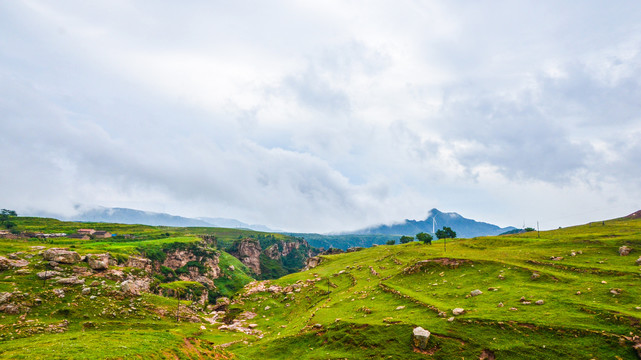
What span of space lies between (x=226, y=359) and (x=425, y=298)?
29.7 m

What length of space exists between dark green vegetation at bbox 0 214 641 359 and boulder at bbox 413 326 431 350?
2.13ft

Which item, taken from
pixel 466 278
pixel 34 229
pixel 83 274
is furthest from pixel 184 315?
pixel 34 229

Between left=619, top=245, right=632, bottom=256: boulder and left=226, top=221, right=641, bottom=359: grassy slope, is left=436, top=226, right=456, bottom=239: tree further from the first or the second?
left=619, top=245, right=632, bottom=256: boulder

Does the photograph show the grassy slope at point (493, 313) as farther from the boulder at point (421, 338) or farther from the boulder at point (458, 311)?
the boulder at point (458, 311)

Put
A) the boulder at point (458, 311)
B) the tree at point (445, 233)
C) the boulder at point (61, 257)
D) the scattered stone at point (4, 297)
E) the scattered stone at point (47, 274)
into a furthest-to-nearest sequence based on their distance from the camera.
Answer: the tree at point (445, 233) < the boulder at point (61, 257) < the scattered stone at point (47, 274) < the scattered stone at point (4, 297) < the boulder at point (458, 311)

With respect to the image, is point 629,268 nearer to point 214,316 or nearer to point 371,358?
point 371,358

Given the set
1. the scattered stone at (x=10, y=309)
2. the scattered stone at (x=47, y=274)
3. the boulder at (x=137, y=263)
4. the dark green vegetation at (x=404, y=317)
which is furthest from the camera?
the boulder at (x=137, y=263)

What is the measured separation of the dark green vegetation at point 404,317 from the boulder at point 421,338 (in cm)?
65

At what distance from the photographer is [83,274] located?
5728 cm

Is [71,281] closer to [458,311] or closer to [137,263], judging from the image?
[458,311]

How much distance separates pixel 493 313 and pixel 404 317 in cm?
1055

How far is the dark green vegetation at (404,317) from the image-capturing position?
24.4 metres

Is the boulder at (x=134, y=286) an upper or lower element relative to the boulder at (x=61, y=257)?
lower

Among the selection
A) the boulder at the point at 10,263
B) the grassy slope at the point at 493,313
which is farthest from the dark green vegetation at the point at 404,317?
the boulder at the point at 10,263
